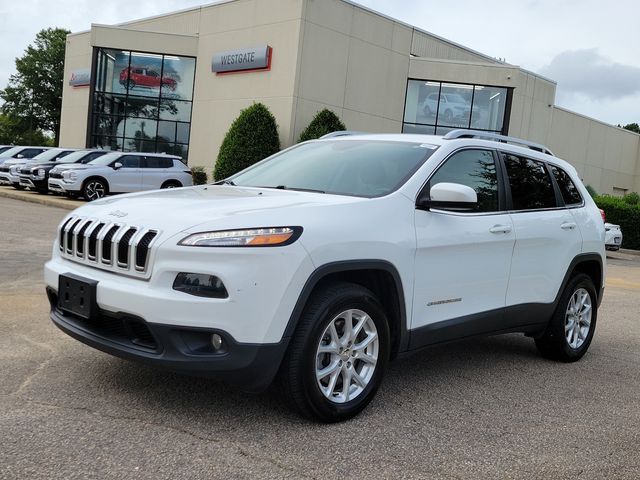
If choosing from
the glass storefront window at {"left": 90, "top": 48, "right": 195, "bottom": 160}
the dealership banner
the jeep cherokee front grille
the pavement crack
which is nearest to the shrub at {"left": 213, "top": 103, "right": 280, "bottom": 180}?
the glass storefront window at {"left": 90, "top": 48, "right": 195, "bottom": 160}

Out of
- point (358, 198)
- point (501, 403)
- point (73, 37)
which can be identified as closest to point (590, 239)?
point (501, 403)

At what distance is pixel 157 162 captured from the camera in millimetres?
21719

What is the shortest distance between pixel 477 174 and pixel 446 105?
24892 millimetres

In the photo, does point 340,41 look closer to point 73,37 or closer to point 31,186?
point 31,186

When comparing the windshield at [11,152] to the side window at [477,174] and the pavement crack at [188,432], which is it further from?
the side window at [477,174]

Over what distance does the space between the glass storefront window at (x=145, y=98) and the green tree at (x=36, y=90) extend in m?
41.5

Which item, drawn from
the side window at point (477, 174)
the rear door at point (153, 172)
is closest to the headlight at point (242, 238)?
the side window at point (477, 174)

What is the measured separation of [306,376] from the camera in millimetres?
3564

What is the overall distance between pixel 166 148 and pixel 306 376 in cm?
2770

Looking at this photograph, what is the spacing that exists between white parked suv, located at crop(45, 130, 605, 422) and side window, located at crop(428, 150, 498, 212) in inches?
0.5

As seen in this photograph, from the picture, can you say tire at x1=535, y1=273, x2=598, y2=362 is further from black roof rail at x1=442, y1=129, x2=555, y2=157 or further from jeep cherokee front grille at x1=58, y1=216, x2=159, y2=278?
jeep cherokee front grille at x1=58, y1=216, x2=159, y2=278

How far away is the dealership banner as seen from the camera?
35.6 m

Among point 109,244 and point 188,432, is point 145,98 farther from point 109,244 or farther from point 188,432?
point 188,432

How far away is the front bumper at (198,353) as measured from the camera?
3354mm
